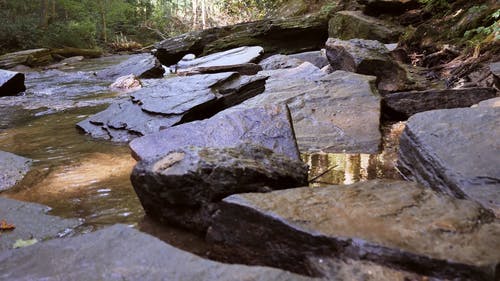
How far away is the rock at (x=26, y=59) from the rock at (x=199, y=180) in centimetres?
1210

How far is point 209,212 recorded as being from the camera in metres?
1.79

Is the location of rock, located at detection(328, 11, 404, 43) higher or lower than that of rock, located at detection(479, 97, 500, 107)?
higher

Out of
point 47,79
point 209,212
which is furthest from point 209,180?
point 47,79

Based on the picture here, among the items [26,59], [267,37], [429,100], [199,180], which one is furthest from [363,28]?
[26,59]

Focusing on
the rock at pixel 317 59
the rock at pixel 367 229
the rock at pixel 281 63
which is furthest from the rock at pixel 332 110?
the rock at pixel 317 59

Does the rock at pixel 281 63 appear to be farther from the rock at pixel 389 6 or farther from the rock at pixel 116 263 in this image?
the rock at pixel 116 263

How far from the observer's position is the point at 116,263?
1396mm

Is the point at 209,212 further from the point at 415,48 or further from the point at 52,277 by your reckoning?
the point at 415,48

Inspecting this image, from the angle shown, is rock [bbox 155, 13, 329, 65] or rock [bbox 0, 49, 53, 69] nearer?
rock [bbox 155, 13, 329, 65]

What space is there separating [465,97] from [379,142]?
3.28 ft

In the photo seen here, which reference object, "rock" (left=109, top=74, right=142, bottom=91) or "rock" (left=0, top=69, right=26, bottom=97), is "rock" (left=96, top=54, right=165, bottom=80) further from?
"rock" (left=0, top=69, right=26, bottom=97)

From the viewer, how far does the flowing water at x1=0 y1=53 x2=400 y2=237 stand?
2176 millimetres

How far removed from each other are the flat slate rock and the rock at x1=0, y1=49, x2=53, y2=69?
41.3ft

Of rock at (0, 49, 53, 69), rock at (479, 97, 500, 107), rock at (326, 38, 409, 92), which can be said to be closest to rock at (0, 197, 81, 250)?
rock at (479, 97, 500, 107)
